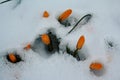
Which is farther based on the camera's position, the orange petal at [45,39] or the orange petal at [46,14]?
the orange petal at [46,14]

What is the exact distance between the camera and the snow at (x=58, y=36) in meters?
1.07

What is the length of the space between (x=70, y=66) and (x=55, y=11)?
314mm

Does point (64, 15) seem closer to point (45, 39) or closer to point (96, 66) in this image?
point (45, 39)

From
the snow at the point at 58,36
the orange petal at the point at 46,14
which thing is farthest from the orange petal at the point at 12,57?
the orange petal at the point at 46,14

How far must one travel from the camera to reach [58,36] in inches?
45.6

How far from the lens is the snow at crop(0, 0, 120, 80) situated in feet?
3.51

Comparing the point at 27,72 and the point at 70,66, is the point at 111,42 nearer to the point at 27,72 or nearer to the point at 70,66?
the point at 70,66

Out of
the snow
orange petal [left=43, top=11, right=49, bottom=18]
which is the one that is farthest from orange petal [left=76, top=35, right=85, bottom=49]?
orange petal [left=43, top=11, right=49, bottom=18]

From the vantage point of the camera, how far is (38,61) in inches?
43.3

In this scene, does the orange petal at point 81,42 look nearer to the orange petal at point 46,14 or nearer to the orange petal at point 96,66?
the orange petal at point 96,66

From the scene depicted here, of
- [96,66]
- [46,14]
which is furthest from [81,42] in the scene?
[46,14]

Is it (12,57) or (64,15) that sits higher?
(64,15)

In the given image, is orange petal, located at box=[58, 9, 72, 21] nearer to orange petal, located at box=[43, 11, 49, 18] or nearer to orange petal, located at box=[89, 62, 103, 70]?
orange petal, located at box=[43, 11, 49, 18]

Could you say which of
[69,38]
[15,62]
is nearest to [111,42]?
[69,38]
